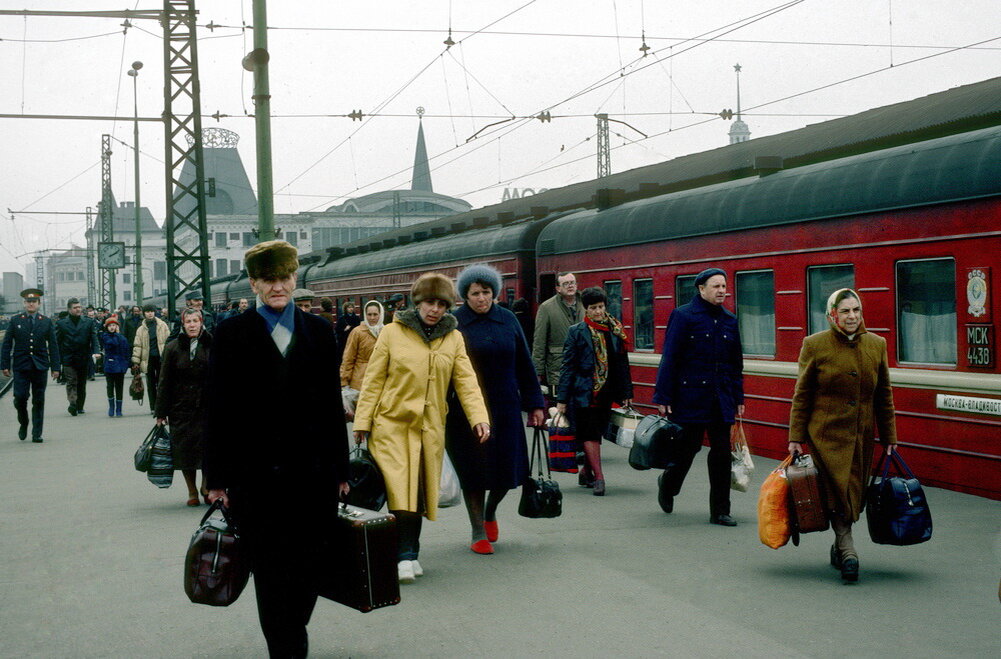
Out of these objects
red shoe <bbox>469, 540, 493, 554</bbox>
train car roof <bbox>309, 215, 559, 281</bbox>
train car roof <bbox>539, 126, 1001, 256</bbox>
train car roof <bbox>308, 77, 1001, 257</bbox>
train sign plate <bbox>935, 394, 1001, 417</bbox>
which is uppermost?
train car roof <bbox>308, 77, 1001, 257</bbox>

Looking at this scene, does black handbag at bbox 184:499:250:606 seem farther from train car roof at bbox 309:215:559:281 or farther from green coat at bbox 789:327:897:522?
train car roof at bbox 309:215:559:281

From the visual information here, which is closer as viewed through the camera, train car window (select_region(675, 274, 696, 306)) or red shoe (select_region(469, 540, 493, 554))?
red shoe (select_region(469, 540, 493, 554))

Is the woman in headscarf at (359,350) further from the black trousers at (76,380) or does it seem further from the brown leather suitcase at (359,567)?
the black trousers at (76,380)

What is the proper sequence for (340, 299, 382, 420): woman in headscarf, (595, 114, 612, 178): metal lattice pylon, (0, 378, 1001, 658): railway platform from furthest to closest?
(595, 114, 612, 178): metal lattice pylon, (340, 299, 382, 420): woman in headscarf, (0, 378, 1001, 658): railway platform

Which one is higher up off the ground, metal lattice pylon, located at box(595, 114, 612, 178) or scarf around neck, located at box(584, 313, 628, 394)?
metal lattice pylon, located at box(595, 114, 612, 178)

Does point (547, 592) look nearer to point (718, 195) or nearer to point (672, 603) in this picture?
point (672, 603)

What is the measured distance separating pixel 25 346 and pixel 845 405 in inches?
470

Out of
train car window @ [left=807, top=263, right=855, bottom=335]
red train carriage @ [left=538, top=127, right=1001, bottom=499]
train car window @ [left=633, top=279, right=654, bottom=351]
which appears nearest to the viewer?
red train carriage @ [left=538, top=127, right=1001, bottom=499]

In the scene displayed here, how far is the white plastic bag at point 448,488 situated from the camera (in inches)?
262

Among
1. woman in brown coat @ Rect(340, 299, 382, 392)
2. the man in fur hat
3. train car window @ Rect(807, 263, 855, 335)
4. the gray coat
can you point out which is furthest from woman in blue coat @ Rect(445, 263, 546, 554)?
woman in brown coat @ Rect(340, 299, 382, 392)

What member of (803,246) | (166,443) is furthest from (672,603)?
(803,246)

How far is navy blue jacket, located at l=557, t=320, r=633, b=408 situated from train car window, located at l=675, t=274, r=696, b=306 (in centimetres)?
361

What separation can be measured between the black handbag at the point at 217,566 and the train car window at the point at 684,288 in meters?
9.06

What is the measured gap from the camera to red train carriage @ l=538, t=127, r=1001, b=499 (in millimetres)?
8734
